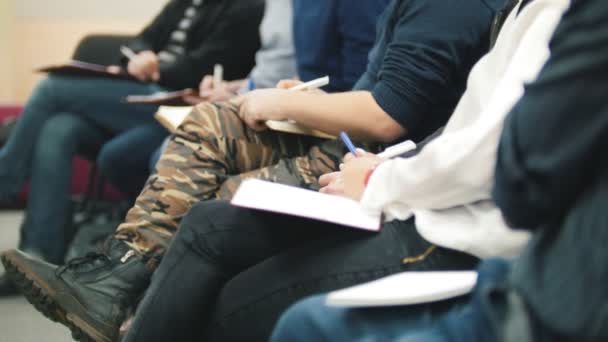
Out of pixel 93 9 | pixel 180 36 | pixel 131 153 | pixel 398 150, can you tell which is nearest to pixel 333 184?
pixel 398 150

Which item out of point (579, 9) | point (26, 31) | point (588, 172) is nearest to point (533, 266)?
point (588, 172)

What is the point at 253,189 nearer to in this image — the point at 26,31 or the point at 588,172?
the point at 588,172

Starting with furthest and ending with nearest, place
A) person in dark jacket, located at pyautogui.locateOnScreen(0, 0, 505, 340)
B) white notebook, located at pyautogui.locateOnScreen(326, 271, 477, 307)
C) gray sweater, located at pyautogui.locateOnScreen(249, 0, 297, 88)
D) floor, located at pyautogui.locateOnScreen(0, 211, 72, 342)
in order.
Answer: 1. gray sweater, located at pyautogui.locateOnScreen(249, 0, 297, 88)
2. floor, located at pyautogui.locateOnScreen(0, 211, 72, 342)
3. person in dark jacket, located at pyautogui.locateOnScreen(0, 0, 505, 340)
4. white notebook, located at pyautogui.locateOnScreen(326, 271, 477, 307)

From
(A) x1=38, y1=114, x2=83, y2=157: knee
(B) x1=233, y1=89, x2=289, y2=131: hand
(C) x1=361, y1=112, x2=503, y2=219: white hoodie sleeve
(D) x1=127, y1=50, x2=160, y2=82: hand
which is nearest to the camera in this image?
(C) x1=361, y1=112, x2=503, y2=219: white hoodie sleeve

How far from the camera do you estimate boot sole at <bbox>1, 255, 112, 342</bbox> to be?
1068 mm

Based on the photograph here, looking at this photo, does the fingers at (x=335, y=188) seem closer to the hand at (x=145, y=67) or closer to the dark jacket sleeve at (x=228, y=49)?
the dark jacket sleeve at (x=228, y=49)

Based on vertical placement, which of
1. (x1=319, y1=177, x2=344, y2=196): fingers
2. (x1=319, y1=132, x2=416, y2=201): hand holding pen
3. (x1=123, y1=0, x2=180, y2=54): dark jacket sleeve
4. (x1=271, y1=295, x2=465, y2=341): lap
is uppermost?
(x1=271, y1=295, x2=465, y2=341): lap

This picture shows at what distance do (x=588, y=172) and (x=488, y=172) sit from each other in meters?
0.26

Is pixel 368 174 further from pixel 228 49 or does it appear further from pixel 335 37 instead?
pixel 228 49

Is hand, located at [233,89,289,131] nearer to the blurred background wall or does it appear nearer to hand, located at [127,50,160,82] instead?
hand, located at [127,50,160,82]

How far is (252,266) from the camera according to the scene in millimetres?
954

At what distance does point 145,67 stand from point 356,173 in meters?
1.58

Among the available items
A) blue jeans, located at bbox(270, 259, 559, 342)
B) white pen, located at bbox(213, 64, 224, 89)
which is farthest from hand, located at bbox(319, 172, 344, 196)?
white pen, located at bbox(213, 64, 224, 89)

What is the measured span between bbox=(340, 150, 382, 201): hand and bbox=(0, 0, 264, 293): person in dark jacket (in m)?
1.23
